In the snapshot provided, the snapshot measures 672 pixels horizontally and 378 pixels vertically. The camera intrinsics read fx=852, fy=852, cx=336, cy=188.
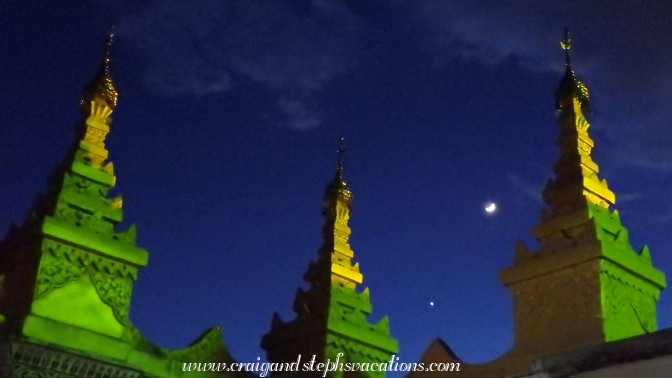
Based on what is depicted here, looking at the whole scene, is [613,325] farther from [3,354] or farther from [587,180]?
[3,354]

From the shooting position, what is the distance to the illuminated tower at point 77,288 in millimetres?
11344

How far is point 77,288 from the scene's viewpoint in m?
12.1

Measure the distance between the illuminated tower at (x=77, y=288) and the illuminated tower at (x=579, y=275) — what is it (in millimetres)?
5118

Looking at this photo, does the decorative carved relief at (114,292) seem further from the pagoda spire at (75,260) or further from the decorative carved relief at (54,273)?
the decorative carved relief at (54,273)

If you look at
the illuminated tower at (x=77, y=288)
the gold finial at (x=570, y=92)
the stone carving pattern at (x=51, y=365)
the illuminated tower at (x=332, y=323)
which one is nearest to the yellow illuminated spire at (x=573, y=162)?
the gold finial at (x=570, y=92)

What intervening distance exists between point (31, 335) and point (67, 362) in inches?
24.9

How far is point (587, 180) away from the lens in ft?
44.1

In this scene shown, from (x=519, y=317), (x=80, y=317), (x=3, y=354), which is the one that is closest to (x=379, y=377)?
(x=519, y=317)

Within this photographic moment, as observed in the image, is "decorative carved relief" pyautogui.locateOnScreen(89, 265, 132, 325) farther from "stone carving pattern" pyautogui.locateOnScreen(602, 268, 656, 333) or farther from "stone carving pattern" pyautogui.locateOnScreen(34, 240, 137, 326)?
"stone carving pattern" pyautogui.locateOnScreen(602, 268, 656, 333)

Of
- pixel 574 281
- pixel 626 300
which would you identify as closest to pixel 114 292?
pixel 574 281

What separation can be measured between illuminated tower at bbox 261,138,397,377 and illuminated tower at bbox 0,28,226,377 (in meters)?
1.63

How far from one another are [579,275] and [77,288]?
7.21m

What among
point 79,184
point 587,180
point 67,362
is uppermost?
point 587,180

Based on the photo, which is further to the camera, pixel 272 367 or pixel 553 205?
pixel 272 367
